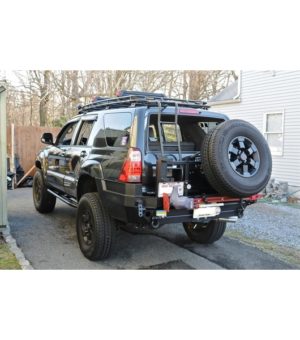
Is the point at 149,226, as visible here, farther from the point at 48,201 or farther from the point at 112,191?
the point at 48,201

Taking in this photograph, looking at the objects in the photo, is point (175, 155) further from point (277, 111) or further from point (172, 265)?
point (277, 111)

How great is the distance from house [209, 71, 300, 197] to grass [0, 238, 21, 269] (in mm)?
7184

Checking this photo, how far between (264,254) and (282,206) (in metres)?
3.89

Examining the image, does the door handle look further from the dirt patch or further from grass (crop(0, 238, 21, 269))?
the dirt patch

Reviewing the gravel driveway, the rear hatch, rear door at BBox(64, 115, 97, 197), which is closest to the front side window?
rear door at BBox(64, 115, 97, 197)

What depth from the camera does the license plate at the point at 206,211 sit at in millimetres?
3605

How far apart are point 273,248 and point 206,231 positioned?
3.20 ft

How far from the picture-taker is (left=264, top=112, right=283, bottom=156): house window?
9383mm

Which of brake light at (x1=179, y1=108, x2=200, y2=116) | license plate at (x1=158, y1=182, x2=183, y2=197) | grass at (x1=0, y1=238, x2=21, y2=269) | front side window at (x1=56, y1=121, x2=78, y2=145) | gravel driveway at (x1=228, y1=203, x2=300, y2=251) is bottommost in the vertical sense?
gravel driveway at (x1=228, y1=203, x2=300, y2=251)

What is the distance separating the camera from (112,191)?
12.3 ft

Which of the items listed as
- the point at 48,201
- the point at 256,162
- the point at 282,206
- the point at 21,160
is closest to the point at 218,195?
the point at 256,162

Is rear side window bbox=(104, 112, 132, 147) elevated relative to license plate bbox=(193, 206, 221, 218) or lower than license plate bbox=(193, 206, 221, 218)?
elevated

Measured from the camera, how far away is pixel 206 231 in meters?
4.77

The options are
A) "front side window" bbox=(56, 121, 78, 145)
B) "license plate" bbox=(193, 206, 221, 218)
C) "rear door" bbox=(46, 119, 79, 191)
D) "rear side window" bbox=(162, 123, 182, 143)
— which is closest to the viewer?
"license plate" bbox=(193, 206, 221, 218)
